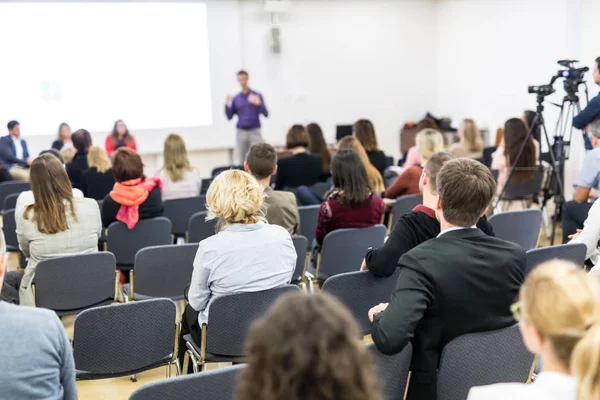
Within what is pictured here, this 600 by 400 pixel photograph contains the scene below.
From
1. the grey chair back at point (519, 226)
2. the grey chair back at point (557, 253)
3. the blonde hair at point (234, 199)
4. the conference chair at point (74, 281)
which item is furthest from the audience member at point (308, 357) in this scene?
the grey chair back at point (519, 226)

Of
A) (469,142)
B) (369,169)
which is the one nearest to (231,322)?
(369,169)

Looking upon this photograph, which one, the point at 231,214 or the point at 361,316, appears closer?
the point at 231,214

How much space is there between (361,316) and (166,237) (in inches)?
73.3

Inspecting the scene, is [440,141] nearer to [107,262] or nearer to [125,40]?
[107,262]

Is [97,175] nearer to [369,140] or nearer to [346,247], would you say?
[369,140]

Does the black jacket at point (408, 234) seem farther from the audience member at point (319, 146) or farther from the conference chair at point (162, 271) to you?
the audience member at point (319, 146)

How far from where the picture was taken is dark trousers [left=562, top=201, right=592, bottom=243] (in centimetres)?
443

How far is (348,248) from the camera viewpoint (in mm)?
3938

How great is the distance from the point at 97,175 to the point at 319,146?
2128 mm

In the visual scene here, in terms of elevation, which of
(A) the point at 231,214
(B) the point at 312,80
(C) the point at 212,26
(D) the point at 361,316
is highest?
(C) the point at 212,26

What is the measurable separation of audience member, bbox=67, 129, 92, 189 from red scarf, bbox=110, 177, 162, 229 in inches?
73.6

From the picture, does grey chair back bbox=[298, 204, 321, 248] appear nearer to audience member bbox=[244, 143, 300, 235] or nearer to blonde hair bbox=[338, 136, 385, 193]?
blonde hair bbox=[338, 136, 385, 193]

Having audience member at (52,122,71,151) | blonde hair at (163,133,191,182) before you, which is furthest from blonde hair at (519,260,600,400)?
audience member at (52,122,71,151)

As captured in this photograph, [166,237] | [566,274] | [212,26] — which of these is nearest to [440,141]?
[166,237]
